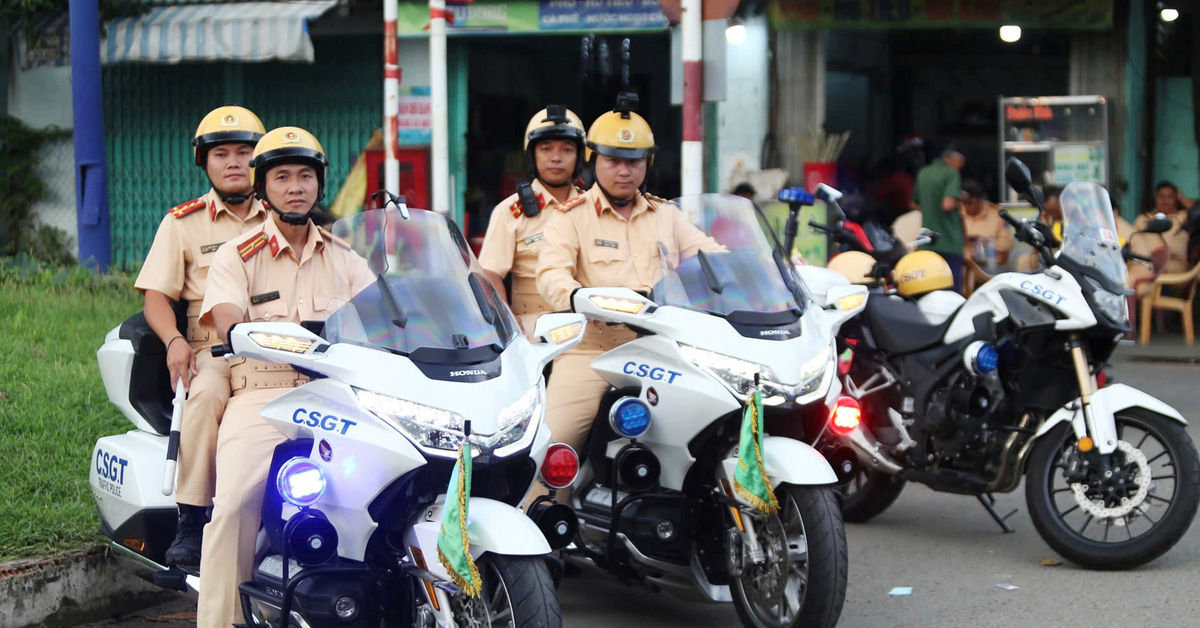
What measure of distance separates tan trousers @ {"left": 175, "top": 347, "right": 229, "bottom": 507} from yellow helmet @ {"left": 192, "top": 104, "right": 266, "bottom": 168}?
1082 millimetres

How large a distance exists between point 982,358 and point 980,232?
7.43m

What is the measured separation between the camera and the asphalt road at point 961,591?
5141mm

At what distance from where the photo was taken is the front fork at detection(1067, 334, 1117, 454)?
5594mm

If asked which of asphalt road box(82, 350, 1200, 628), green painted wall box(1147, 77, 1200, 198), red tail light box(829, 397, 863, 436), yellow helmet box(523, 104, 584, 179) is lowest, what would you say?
asphalt road box(82, 350, 1200, 628)

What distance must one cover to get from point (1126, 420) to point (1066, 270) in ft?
2.16

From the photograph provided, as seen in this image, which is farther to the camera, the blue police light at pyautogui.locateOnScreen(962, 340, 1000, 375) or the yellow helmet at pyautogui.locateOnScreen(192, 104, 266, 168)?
the blue police light at pyautogui.locateOnScreen(962, 340, 1000, 375)

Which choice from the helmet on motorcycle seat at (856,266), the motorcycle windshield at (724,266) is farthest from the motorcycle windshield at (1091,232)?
the motorcycle windshield at (724,266)

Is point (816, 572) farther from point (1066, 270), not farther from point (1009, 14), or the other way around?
point (1009, 14)

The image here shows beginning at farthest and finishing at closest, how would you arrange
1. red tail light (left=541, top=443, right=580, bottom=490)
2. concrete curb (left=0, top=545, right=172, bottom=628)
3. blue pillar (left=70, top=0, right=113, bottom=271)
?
blue pillar (left=70, top=0, right=113, bottom=271) < concrete curb (left=0, top=545, right=172, bottom=628) < red tail light (left=541, top=443, right=580, bottom=490)

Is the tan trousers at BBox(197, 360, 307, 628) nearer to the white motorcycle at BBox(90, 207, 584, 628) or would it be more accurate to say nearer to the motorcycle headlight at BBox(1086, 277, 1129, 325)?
the white motorcycle at BBox(90, 207, 584, 628)

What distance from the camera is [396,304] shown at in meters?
3.95

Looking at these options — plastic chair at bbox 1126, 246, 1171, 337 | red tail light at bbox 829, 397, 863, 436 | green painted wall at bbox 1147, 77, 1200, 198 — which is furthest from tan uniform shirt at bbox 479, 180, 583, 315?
green painted wall at bbox 1147, 77, 1200, 198

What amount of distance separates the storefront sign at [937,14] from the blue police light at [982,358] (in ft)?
27.3

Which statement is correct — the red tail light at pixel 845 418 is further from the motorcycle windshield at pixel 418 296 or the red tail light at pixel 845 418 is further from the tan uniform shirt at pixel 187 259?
the tan uniform shirt at pixel 187 259
